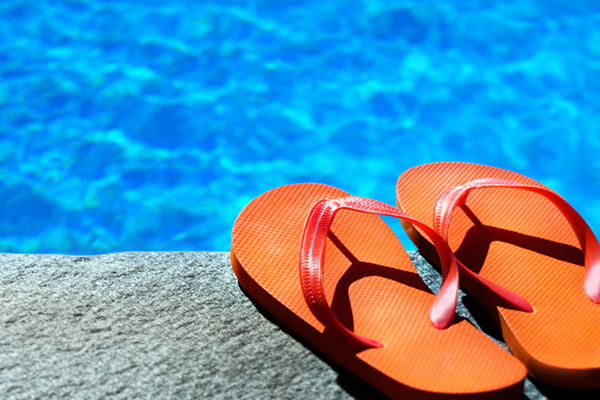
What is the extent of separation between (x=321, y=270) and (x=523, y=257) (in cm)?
50

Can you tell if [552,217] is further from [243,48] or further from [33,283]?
[243,48]

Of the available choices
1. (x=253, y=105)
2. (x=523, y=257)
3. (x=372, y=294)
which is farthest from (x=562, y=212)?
(x=253, y=105)

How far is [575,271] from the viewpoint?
1317 mm

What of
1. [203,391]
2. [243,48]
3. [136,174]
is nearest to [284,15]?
[243,48]

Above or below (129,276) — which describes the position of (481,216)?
above

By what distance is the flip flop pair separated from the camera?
1082mm

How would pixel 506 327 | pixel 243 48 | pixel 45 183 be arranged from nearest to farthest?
pixel 506 327 → pixel 45 183 → pixel 243 48

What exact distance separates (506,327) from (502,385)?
18cm

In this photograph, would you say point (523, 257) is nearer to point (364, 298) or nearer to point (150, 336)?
point (364, 298)

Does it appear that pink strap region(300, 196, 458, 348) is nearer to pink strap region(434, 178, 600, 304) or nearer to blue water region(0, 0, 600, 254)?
pink strap region(434, 178, 600, 304)

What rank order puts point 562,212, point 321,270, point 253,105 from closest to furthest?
point 321,270 → point 562,212 → point 253,105

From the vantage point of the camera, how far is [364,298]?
1.26 metres

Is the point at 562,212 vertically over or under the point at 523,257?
over

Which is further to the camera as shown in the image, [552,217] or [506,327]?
[552,217]
